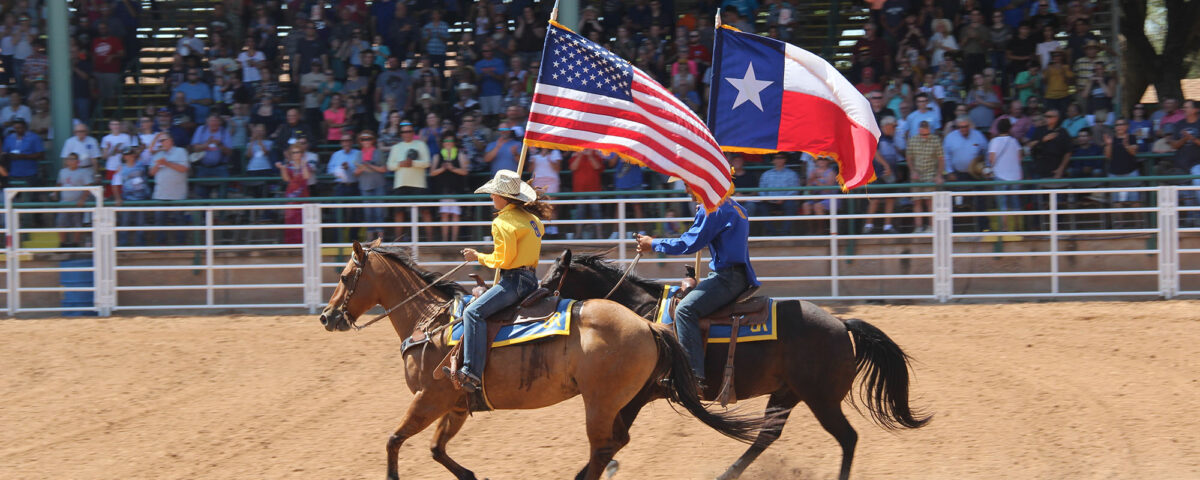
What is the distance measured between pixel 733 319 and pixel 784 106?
190cm

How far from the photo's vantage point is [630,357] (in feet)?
20.7

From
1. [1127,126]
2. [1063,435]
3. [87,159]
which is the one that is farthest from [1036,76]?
[87,159]

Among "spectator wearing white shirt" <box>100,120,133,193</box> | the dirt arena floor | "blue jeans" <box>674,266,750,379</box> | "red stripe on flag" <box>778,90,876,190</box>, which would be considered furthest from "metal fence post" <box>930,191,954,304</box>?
"spectator wearing white shirt" <box>100,120,133,193</box>

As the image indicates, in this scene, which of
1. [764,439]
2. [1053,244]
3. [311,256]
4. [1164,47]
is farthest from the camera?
[1164,47]

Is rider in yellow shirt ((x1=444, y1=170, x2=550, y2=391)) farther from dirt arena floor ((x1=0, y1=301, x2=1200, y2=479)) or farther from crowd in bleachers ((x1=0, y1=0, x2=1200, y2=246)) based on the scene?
crowd in bleachers ((x1=0, y1=0, x2=1200, y2=246))

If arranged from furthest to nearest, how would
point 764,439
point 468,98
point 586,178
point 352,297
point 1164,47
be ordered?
point 1164,47 → point 468,98 → point 586,178 → point 764,439 → point 352,297

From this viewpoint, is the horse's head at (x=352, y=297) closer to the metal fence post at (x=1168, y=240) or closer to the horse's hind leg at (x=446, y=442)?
the horse's hind leg at (x=446, y=442)

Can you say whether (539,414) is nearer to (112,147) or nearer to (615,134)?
(615,134)

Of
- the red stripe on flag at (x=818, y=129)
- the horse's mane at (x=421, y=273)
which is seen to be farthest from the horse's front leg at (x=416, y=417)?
the red stripe on flag at (x=818, y=129)

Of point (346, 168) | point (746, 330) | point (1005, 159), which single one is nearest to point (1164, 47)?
point (1005, 159)

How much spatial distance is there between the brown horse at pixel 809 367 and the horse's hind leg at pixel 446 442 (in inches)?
38.9

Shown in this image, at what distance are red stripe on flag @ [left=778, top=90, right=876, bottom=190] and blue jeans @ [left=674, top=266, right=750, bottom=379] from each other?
1.51 meters

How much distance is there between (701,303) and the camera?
22.4ft

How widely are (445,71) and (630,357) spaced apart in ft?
32.6
